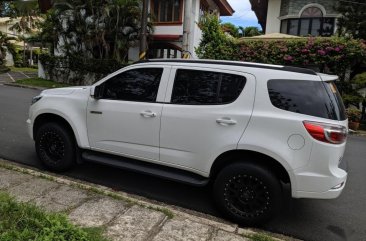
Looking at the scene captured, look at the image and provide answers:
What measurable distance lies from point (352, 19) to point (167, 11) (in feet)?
32.4

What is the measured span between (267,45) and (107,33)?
8.53m

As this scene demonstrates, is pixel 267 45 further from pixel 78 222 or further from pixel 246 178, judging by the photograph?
pixel 78 222

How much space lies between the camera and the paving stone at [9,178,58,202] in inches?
164

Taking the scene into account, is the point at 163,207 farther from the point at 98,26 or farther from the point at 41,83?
the point at 41,83

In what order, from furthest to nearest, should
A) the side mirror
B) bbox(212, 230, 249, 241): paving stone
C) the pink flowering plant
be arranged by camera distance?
the pink flowering plant < the side mirror < bbox(212, 230, 249, 241): paving stone

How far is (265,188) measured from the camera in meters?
3.99

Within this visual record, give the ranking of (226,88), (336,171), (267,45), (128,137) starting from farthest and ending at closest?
(267,45) < (128,137) < (226,88) < (336,171)

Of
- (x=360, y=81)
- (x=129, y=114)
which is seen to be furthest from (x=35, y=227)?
(x=360, y=81)

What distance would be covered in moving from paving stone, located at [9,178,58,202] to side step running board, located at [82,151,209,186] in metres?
0.69

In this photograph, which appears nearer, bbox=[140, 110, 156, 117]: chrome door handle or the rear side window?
the rear side window

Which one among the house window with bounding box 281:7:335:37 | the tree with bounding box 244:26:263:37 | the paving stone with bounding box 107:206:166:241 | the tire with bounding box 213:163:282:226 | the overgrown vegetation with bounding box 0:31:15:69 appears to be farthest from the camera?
the tree with bounding box 244:26:263:37

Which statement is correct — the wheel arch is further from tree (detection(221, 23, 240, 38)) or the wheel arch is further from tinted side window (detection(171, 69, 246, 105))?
tree (detection(221, 23, 240, 38))

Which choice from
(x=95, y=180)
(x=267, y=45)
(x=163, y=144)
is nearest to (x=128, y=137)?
(x=163, y=144)

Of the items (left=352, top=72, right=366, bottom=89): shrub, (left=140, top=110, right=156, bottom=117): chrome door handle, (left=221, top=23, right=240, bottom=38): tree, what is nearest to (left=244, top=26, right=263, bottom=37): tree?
(left=221, top=23, right=240, bottom=38): tree
